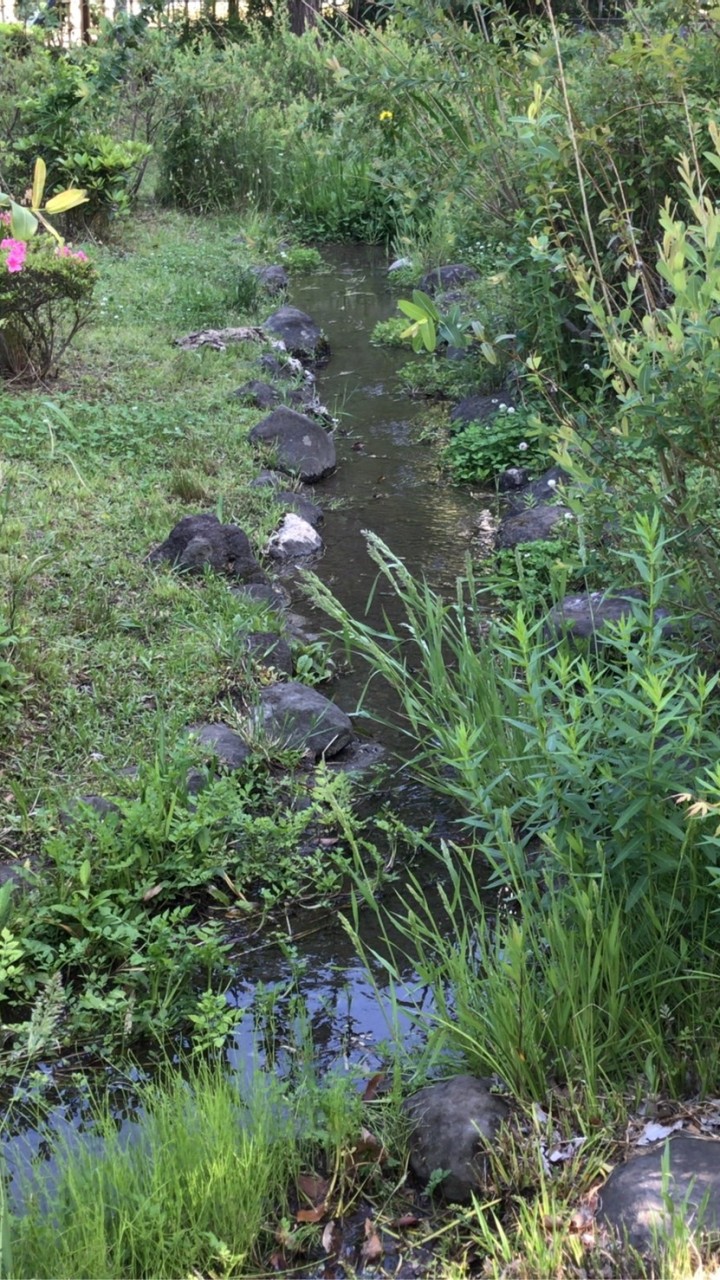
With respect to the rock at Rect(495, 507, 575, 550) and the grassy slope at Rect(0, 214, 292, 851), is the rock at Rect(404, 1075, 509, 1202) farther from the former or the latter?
the rock at Rect(495, 507, 575, 550)

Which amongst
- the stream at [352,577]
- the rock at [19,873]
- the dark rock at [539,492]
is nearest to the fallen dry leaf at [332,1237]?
the stream at [352,577]

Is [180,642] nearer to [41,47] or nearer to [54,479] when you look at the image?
[54,479]

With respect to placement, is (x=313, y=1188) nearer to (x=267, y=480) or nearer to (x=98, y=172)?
(x=267, y=480)

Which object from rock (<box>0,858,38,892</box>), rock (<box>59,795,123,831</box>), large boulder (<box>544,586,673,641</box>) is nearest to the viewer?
rock (<box>0,858,38,892</box>)

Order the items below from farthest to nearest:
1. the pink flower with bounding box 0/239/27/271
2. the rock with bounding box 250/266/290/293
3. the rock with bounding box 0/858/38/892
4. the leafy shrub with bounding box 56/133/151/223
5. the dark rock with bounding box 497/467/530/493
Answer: the leafy shrub with bounding box 56/133/151/223
the rock with bounding box 250/266/290/293
the dark rock with bounding box 497/467/530/493
the pink flower with bounding box 0/239/27/271
the rock with bounding box 0/858/38/892

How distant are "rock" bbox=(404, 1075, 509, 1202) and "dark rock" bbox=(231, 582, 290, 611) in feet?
9.11

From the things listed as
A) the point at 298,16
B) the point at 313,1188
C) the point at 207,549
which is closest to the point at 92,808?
the point at 313,1188

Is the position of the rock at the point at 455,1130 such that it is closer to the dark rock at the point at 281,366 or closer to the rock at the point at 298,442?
the rock at the point at 298,442

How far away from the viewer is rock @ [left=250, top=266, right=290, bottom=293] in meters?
10.0

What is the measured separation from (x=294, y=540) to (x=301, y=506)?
1.41 feet

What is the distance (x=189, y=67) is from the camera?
525 inches

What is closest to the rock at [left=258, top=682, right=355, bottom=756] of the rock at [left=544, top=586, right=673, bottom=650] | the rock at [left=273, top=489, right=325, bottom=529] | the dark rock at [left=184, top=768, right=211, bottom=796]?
the dark rock at [left=184, top=768, right=211, bottom=796]

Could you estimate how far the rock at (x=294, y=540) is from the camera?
5.80 meters

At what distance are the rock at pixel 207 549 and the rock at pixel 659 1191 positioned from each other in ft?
11.3
